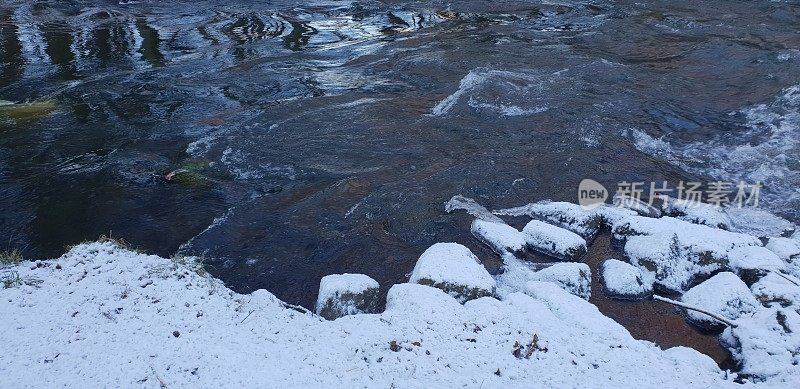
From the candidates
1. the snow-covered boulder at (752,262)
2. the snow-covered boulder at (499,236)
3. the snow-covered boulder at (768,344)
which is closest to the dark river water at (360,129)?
the snow-covered boulder at (499,236)

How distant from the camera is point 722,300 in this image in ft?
12.3

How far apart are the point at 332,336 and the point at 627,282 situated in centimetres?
218

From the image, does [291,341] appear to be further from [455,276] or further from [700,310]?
[700,310]

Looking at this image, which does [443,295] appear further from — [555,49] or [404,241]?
[555,49]

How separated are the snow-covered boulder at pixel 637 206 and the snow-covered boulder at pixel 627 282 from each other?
928mm

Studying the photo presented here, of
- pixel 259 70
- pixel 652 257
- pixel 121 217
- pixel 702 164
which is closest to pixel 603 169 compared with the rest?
pixel 702 164

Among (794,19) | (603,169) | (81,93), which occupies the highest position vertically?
(794,19)

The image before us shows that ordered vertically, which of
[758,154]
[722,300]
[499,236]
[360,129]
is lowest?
[360,129]

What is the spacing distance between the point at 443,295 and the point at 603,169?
2.88 m

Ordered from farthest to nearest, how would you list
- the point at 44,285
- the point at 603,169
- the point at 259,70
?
1. the point at 259,70
2. the point at 603,169
3. the point at 44,285

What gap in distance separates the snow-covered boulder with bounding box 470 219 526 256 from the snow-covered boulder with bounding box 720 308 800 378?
1.50 m

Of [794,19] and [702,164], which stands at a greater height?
[794,19]

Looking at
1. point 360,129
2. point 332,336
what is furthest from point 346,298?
point 360,129

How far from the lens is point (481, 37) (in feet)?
32.3
